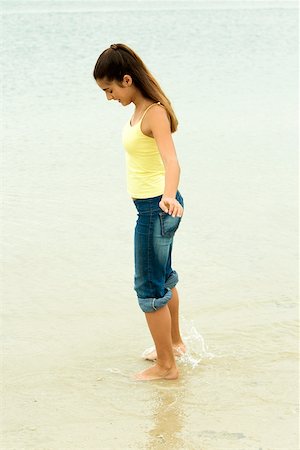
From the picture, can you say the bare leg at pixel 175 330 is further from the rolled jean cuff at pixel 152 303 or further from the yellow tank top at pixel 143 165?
the yellow tank top at pixel 143 165

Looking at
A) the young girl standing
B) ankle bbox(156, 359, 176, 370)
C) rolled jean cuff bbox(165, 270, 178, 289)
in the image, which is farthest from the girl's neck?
ankle bbox(156, 359, 176, 370)

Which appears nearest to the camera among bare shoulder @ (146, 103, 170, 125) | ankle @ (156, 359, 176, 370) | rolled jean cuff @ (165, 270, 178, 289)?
bare shoulder @ (146, 103, 170, 125)

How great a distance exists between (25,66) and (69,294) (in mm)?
8051

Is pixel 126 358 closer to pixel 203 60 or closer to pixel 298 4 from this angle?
pixel 203 60

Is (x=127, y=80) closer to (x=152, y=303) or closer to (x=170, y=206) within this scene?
(x=170, y=206)

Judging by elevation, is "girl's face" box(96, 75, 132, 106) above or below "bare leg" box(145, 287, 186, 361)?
above

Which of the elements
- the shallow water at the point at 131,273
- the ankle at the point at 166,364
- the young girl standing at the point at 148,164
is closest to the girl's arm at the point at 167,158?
the young girl standing at the point at 148,164

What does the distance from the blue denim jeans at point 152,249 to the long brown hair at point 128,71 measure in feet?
1.35

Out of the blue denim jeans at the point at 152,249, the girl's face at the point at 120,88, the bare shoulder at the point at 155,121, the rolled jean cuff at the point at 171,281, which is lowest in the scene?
the rolled jean cuff at the point at 171,281

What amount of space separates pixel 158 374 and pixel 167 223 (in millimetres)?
736

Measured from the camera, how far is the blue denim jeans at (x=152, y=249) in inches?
159

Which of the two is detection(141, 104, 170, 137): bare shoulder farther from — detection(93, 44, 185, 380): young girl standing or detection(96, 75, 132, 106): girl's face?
detection(96, 75, 132, 106): girl's face

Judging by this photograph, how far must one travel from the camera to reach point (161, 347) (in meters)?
4.25

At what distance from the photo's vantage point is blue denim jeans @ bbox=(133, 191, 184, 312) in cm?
405
